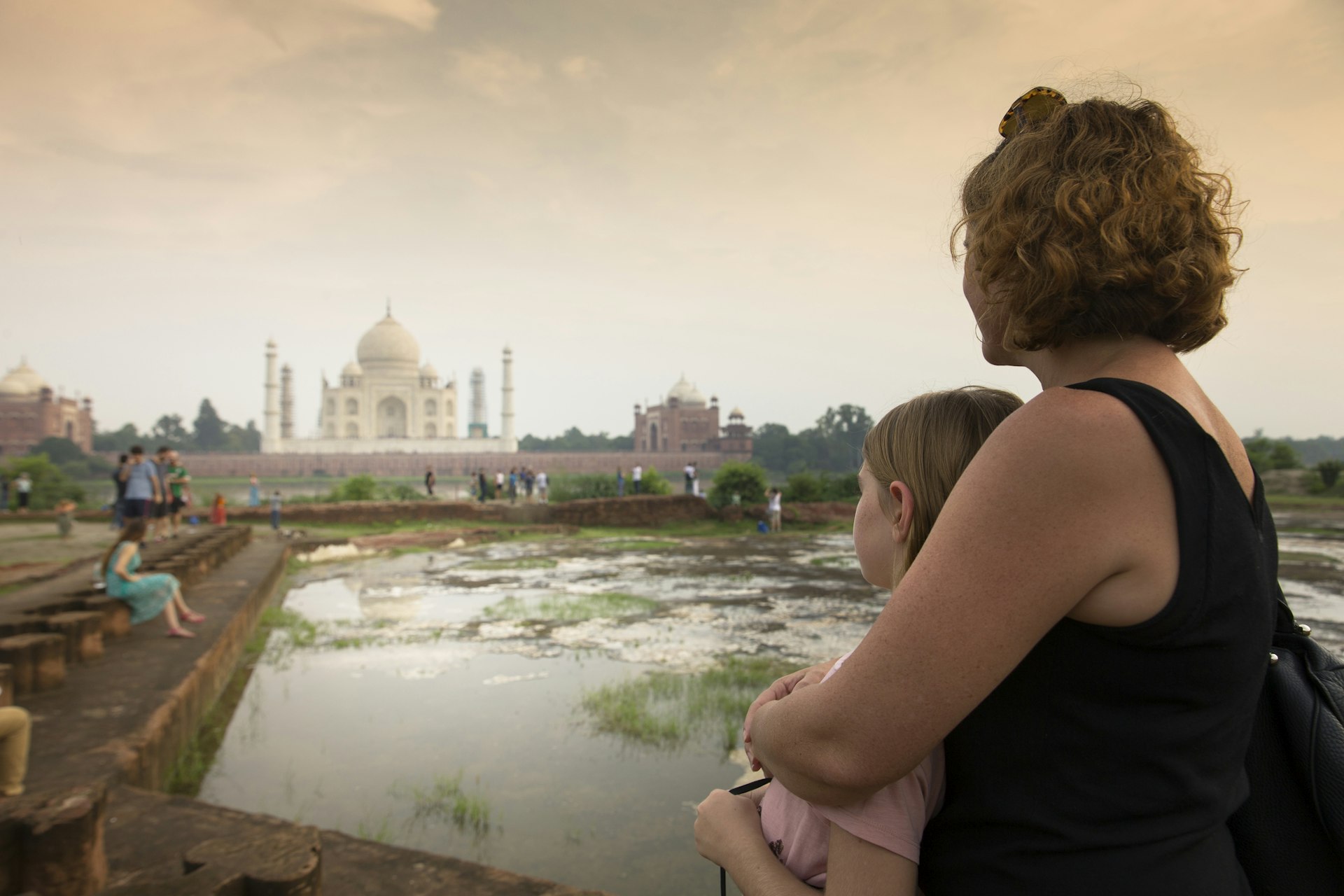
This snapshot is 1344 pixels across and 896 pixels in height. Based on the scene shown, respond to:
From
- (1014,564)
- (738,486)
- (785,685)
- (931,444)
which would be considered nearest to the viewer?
(1014,564)

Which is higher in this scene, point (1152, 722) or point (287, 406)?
point (287, 406)

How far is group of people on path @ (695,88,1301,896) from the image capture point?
2.25 feet

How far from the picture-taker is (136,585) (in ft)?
15.1

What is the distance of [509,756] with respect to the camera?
371 cm

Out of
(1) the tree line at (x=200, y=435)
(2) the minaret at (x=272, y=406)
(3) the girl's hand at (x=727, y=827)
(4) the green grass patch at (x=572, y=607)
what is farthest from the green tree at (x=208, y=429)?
(3) the girl's hand at (x=727, y=827)

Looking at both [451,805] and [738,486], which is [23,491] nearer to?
[738,486]

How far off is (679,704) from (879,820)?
3.70 meters

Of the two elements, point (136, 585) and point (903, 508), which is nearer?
point (903, 508)

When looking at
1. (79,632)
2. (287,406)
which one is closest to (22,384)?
(287,406)

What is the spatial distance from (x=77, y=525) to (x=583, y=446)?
50.8 m

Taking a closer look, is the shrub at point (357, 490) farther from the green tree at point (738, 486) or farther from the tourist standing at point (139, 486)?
the tourist standing at point (139, 486)

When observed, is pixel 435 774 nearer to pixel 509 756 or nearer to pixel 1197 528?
pixel 509 756

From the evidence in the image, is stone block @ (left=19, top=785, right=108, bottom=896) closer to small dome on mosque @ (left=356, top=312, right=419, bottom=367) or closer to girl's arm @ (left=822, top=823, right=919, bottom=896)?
girl's arm @ (left=822, top=823, right=919, bottom=896)

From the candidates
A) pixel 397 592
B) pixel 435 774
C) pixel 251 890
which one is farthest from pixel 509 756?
pixel 397 592
